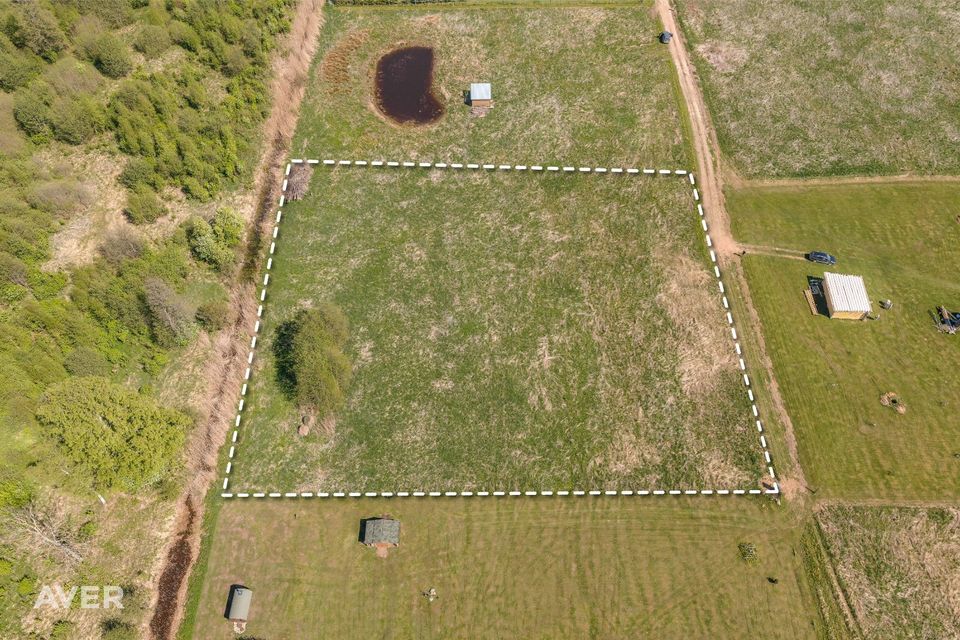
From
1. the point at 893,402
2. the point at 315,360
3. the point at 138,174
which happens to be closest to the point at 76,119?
the point at 138,174

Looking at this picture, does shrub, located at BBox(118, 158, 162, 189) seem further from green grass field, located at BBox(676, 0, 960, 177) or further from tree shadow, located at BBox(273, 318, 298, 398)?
green grass field, located at BBox(676, 0, 960, 177)

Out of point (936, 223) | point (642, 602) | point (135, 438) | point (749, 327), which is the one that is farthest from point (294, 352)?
point (936, 223)

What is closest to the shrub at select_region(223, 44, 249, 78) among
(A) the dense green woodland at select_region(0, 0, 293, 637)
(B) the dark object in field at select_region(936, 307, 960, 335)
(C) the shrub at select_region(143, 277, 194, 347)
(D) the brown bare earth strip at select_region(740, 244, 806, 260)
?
(A) the dense green woodland at select_region(0, 0, 293, 637)

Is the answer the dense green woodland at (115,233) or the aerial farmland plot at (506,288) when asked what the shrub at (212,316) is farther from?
the aerial farmland plot at (506,288)

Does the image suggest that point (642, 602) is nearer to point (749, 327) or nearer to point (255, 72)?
point (749, 327)

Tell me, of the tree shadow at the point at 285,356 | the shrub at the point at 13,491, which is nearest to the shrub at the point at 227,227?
the tree shadow at the point at 285,356

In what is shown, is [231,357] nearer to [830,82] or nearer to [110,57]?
[110,57]
